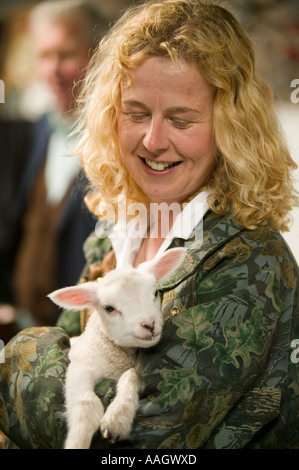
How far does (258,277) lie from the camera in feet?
3.23

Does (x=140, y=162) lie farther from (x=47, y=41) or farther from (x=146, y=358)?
(x=47, y=41)

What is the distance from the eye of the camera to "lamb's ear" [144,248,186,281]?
38.1 inches

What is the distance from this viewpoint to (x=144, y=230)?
1.18m

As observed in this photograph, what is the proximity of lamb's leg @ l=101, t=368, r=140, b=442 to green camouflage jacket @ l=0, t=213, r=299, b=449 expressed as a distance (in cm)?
2

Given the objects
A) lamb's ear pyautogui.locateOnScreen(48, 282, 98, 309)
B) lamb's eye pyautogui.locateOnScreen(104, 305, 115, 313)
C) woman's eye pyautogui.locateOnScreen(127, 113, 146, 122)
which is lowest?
lamb's eye pyautogui.locateOnScreen(104, 305, 115, 313)

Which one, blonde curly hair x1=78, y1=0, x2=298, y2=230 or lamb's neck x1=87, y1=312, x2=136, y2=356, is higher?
blonde curly hair x1=78, y1=0, x2=298, y2=230

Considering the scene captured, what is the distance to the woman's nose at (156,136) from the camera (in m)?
1.00

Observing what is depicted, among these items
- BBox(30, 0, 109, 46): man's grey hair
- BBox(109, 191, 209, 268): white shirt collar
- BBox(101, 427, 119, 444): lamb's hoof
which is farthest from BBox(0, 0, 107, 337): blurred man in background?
BBox(101, 427, 119, 444): lamb's hoof

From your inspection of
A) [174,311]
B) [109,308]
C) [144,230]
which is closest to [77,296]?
[109,308]

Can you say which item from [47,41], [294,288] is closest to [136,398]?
[294,288]

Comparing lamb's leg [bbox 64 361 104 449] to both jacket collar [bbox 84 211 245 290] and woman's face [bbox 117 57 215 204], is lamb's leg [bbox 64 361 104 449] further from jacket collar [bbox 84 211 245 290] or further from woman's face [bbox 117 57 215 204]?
woman's face [bbox 117 57 215 204]

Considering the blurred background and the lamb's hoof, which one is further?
the blurred background

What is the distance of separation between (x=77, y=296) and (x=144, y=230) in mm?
281

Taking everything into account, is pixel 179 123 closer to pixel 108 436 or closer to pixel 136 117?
pixel 136 117
